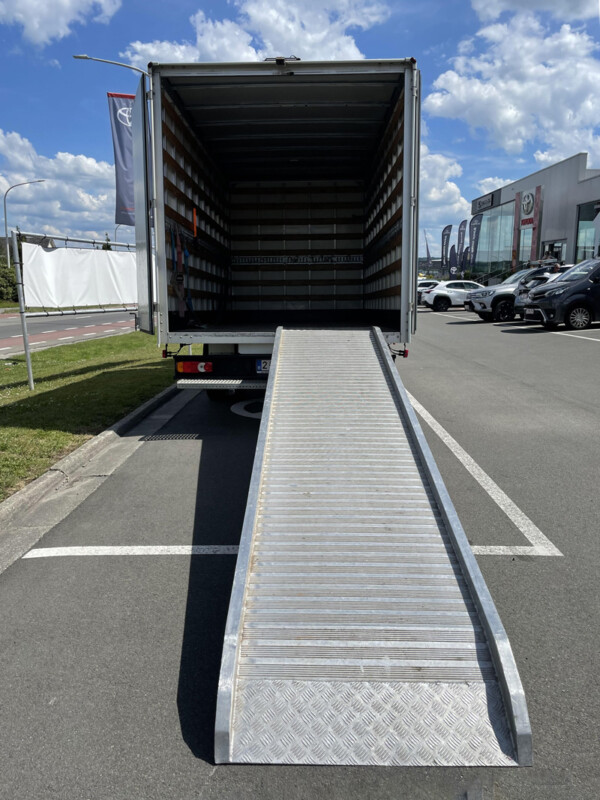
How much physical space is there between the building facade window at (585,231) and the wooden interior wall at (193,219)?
3211cm

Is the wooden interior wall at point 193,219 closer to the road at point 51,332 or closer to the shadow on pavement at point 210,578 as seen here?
the shadow on pavement at point 210,578

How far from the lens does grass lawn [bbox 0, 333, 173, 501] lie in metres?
6.20

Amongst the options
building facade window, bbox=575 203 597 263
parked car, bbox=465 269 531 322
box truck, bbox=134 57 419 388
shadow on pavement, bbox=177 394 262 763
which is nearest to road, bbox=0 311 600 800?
shadow on pavement, bbox=177 394 262 763

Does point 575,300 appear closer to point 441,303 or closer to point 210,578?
point 441,303

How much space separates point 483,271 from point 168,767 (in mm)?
55553

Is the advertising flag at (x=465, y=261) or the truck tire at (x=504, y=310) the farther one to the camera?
the advertising flag at (x=465, y=261)

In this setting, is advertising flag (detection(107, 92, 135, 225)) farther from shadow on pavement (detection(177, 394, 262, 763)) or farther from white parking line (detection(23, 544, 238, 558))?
white parking line (detection(23, 544, 238, 558))

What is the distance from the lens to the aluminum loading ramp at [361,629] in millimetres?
2451

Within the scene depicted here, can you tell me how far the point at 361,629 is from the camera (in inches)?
115

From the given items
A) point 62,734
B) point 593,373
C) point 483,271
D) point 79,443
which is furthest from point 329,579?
point 483,271

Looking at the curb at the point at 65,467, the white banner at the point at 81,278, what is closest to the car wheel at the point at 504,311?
the white banner at the point at 81,278

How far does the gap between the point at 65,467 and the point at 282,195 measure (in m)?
7.23

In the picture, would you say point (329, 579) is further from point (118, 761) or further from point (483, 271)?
point (483, 271)

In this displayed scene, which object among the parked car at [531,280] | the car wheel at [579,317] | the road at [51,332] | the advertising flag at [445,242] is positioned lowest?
the road at [51,332]
